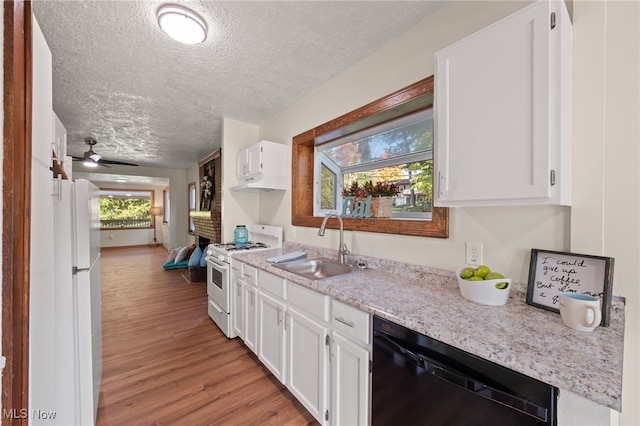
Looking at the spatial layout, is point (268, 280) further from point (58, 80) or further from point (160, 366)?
point (58, 80)

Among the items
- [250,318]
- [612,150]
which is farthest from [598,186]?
[250,318]

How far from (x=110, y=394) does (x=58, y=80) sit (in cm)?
256

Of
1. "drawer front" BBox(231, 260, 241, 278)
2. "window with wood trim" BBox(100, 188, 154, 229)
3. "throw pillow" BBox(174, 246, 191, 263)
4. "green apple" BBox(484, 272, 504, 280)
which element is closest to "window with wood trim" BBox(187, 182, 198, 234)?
"throw pillow" BBox(174, 246, 191, 263)

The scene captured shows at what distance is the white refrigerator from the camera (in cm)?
122

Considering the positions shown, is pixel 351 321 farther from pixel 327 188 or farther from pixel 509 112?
pixel 327 188

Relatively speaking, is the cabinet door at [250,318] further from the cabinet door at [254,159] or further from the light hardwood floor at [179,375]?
the cabinet door at [254,159]

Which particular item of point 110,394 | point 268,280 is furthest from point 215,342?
point 268,280

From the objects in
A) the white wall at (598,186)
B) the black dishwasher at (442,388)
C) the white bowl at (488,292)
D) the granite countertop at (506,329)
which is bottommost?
the black dishwasher at (442,388)

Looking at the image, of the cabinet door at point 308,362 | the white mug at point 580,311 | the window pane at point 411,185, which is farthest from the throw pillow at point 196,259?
the white mug at point 580,311

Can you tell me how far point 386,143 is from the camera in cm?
214

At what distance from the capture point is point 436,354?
0.89m

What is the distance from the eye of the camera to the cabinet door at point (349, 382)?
3.84 feet

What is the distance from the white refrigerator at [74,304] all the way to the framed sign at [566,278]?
2.12m

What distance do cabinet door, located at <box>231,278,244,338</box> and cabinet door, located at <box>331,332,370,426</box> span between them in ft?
3.97
